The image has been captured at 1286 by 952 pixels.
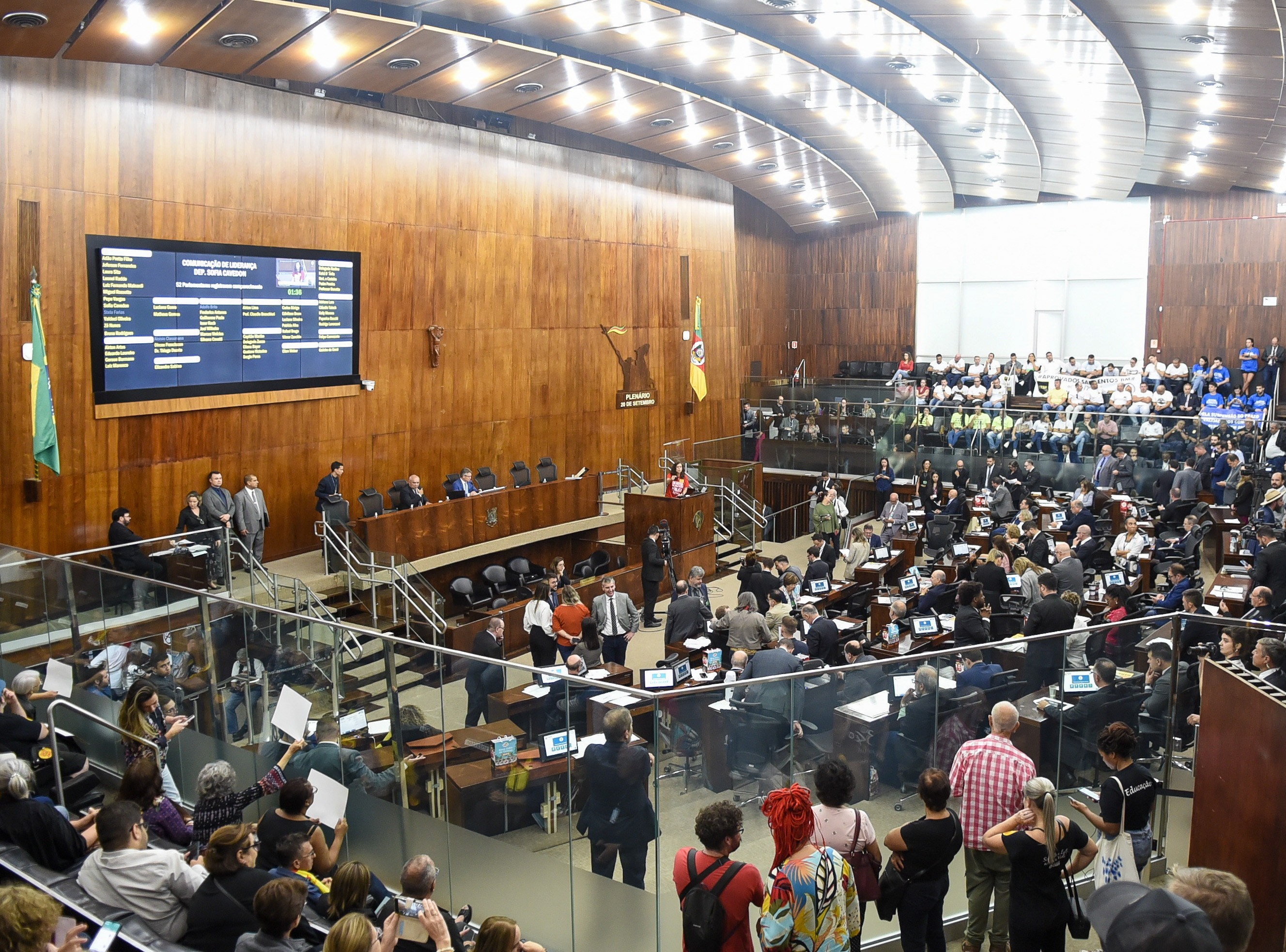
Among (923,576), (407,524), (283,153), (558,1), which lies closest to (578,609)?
(407,524)

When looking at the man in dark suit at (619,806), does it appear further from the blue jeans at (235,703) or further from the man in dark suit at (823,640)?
the man in dark suit at (823,640)

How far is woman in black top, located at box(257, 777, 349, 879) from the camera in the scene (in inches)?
179

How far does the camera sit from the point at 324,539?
12.3m

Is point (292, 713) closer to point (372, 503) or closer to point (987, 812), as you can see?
point (987, 812)

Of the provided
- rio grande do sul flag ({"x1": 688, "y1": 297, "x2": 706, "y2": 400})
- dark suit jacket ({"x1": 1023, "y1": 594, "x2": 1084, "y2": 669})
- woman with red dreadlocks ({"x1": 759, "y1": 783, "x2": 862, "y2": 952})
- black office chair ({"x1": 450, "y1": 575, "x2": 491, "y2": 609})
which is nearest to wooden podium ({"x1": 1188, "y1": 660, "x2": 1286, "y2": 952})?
woman with red dreadlocks ({"x1": 759, "y1": 783, "x2": 862, "y2": 952})

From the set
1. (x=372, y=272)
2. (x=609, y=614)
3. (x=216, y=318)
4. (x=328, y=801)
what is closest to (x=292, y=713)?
(x=328, y=801)

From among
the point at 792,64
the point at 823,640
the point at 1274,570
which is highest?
the point at 792,64

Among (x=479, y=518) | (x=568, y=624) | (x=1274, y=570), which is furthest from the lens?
(x=479, y=518)

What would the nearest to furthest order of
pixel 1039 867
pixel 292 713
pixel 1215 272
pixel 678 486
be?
pixel 1039 867
pixel 292 713
pixel 678 486
pixel 1215 272

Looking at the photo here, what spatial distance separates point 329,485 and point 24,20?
5709mm

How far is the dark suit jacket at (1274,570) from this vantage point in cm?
991

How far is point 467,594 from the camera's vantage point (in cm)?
1301

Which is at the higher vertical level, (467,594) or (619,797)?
(619,797)

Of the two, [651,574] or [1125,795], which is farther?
[651,574]
